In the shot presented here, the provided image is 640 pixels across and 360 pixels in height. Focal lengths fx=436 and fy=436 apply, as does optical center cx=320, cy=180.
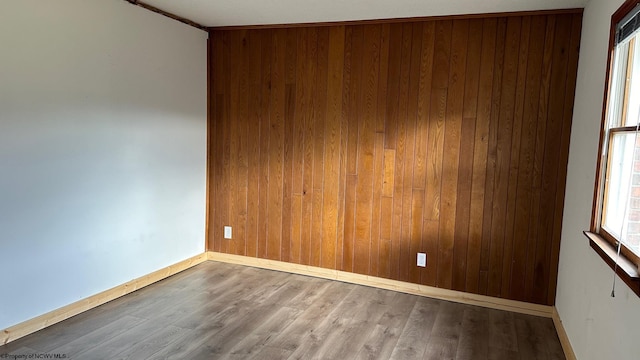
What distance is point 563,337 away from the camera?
9.20 feet

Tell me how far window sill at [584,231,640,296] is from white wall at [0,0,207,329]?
10.2ft

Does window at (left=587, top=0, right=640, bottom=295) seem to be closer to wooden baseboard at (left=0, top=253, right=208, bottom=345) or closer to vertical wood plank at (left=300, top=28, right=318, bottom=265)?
vertical wood plank at (left=300, top=28, right=318, bottom=265)

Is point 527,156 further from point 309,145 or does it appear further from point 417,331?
point 309,145

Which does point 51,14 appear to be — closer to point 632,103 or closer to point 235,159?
point 235,159

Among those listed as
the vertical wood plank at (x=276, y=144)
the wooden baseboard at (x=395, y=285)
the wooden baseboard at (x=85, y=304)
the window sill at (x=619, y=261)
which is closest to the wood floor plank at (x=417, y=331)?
the wooden baseboard at (x=395, y=285)

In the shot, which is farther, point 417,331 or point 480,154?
point 480,154

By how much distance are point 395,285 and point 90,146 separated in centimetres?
262

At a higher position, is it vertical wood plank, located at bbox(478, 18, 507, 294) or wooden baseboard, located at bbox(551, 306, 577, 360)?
vertical wood plank, located at bbox(478, 18, 507, 294)

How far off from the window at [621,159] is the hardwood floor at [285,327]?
1046mm

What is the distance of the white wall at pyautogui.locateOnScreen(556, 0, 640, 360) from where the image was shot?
1.76 meters

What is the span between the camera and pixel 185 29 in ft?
12.8

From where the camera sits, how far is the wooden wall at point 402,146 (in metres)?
3.26

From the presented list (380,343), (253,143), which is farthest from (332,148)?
(380,343)

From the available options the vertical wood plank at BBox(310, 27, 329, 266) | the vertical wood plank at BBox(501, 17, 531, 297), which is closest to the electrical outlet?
the vertical wood plank at BBox(501, 17, 531, 297)
